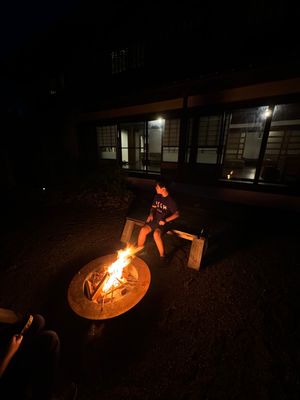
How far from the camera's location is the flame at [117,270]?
2.79m

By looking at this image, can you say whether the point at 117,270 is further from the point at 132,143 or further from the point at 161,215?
the point at 132,143

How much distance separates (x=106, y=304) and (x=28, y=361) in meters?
1.27

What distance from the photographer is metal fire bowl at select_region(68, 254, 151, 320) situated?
7.89 feet

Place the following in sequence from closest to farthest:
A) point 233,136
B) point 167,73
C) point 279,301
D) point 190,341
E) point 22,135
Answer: point 190,341
point 279,301
point 167,73
point 22,135
point 233,136

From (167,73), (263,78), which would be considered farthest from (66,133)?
(263,78)

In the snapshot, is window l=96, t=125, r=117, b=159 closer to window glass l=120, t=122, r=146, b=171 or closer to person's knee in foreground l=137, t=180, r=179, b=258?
window glass l=120, t=122, r=146, b=171

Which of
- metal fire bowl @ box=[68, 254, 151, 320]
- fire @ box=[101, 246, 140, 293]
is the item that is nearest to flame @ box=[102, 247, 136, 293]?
fire @ box=[101, 246, 140, 293]

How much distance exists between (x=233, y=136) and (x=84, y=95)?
9.96 meters

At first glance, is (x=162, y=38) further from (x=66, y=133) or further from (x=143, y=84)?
(x=66, y=133)

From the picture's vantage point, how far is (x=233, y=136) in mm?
11961

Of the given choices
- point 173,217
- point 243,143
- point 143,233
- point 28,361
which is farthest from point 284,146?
point 28,361

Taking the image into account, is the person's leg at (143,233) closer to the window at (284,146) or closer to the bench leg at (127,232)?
the bench leg at (127,232)

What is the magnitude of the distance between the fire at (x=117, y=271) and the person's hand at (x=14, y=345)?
58.5 inches

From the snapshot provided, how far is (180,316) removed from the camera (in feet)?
8.04
